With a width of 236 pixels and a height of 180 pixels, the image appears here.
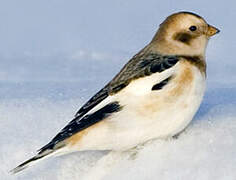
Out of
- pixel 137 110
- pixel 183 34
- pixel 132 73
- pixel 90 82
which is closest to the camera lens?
pixel 137 110

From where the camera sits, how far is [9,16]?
1093 centimetres

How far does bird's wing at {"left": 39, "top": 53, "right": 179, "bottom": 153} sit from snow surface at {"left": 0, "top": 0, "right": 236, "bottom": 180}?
0.21 metres

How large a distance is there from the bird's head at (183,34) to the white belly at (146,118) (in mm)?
328

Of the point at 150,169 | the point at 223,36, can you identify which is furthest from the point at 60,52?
the point at 150,169

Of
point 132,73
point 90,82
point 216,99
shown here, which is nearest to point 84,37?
point 90,82

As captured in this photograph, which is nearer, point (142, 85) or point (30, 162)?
point (30, 162)

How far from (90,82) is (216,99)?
50.8 inches

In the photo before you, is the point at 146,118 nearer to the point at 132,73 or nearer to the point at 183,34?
the point at 132,73

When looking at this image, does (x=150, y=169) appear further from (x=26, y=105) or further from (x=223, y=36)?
(x=223, y=36)

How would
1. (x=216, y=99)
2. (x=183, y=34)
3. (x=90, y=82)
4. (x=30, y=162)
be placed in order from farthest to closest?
1. (x=90, y=82)
2. (x=216, y=99)
3. (x=183, y=34)
4. (x=30, y=162)

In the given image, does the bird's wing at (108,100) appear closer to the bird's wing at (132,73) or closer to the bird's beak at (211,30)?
the bird's wing at (132,73)

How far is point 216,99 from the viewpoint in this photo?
554cm

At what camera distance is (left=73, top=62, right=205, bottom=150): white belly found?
15.4 ft

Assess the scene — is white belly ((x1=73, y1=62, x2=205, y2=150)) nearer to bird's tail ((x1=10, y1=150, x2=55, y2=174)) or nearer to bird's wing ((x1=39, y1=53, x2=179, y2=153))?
bird's wing ((x1=39, y1=53, x2=179, y2=153))
